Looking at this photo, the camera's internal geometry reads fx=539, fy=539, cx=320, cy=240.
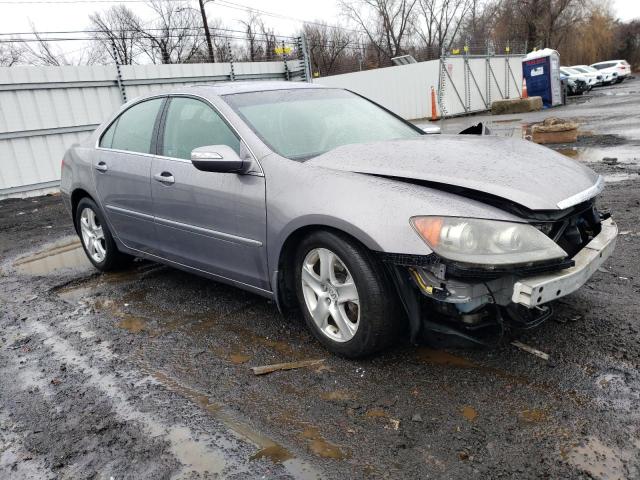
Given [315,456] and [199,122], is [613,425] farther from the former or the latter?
[199,122]

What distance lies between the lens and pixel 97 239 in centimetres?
505

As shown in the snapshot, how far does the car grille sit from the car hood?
0.32ft

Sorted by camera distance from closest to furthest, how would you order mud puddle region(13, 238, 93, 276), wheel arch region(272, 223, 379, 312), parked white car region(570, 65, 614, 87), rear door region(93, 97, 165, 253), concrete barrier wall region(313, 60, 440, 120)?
1. wheel arch region(272, 223, 379, 312)
2. rear door region(93, 97, 165, 253)
3. mud puddle region(13, 238, 93, 276)
4. concrete barrier wall region(313, 60, 440, 120)
5. parked white car region(570, 65, 614, 87)

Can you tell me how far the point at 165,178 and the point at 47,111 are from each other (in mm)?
8038

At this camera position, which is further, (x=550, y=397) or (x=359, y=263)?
(x=359, y=263)

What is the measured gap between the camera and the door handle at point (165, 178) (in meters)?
3.81

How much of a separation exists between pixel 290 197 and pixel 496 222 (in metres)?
1.13

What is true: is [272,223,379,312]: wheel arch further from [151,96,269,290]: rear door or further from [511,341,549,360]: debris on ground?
[511,341,549,360]: debris on ground

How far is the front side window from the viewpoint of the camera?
3.59 meters

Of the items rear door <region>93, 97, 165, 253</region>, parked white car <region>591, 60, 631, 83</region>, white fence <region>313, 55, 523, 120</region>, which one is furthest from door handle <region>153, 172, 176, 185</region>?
parked white car <region>591, 60, 631, 83</region>

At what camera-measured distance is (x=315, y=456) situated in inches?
89.5

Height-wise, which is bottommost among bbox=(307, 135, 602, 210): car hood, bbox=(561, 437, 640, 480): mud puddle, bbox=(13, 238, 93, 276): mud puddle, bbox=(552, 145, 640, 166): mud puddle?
bbox=(552, 145, 640, 166): mud puddle

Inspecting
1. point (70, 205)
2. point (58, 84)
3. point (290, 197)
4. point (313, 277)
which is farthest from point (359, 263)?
point (58, 84)

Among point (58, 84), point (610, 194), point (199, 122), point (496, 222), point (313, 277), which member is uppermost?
point (58, 84)
